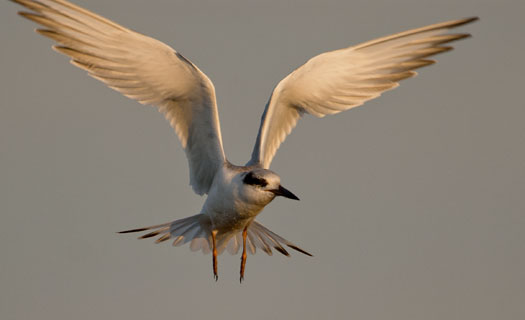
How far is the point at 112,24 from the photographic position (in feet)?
32.1

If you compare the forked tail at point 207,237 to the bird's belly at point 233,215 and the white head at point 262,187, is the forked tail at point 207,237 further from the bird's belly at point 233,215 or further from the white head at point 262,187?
the white head at point 262,187

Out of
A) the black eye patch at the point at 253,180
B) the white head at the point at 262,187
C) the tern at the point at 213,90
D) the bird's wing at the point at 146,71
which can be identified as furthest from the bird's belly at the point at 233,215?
the bird's wing at the point at 146,71

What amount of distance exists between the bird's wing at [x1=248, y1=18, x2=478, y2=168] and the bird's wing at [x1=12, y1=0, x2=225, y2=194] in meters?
0.66

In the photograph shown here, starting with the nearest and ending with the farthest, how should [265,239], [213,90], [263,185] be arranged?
1. [263,185]
2. [213,90]
3. [265,239]

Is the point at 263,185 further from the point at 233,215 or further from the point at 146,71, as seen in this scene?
the point at 146,71

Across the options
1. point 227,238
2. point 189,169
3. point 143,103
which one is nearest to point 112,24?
point 143,103

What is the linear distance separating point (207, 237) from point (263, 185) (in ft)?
5.43

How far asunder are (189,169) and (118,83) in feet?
4.83

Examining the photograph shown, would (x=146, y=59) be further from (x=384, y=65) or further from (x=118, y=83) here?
(x=384, y=65)

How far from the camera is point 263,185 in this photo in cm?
968

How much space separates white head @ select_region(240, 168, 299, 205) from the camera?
9648mm

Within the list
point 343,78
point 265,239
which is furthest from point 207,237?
point 343,78

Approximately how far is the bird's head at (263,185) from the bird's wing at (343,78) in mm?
975

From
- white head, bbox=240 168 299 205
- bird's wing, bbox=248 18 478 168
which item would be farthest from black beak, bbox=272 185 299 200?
bird's wing, bbox=248 18 478 168
